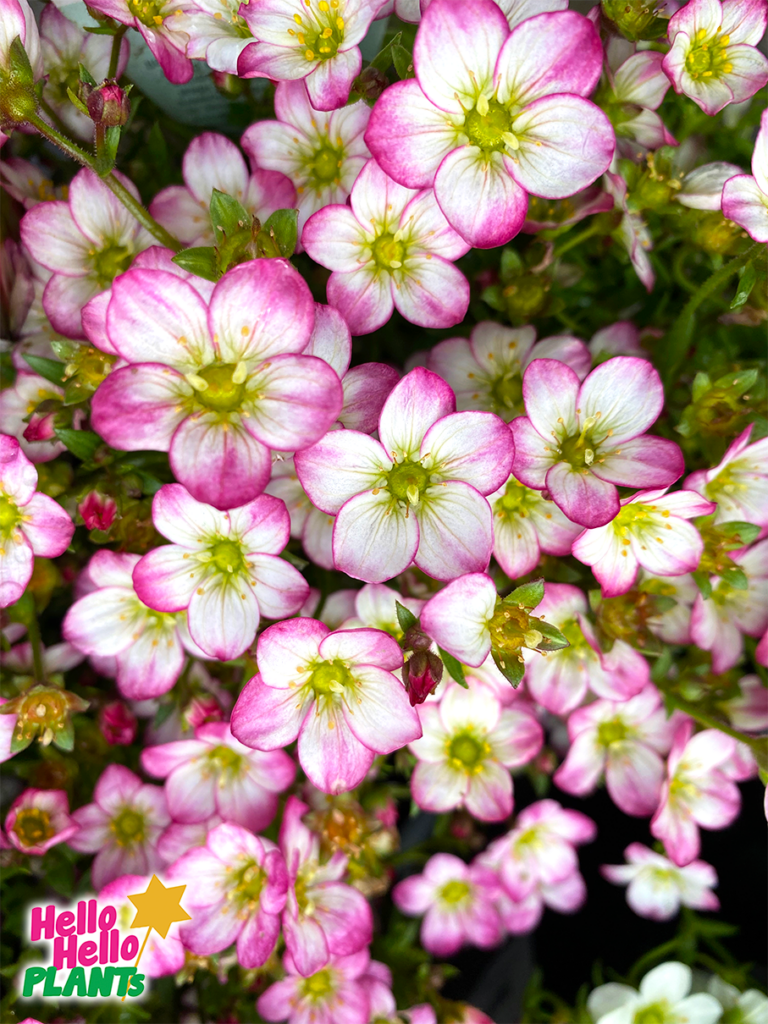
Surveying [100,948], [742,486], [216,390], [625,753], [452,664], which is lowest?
[100,948]

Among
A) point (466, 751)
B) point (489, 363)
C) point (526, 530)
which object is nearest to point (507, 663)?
point (526, 530)

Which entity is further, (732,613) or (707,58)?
(732,613)

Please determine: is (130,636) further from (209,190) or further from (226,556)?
(209,190)

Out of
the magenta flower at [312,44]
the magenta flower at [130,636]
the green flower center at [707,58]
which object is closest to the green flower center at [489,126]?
the magenta flower at [312,44]

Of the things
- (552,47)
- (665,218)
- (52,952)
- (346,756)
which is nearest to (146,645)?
(346,756)

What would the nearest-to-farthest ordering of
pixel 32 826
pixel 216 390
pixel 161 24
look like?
1. pixel 216 390
2. pixel 161 24
3. pixel 32 826

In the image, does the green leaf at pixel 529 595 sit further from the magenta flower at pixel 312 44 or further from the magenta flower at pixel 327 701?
the magenta flower at pixel 312 44

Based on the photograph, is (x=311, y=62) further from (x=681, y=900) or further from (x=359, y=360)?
(x=681, y=900)
